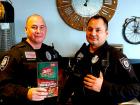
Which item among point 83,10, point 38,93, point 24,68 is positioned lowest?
point 38,93

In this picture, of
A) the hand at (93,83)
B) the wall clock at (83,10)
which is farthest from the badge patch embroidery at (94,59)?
the wall clock at (83,10)

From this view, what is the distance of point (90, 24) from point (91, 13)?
127cm

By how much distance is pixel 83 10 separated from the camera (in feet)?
9.87

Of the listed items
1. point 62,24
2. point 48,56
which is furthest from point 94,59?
point 62,24

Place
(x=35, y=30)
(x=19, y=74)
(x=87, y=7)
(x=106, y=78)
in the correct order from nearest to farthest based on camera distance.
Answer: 1. (x=106, y=78)
2. (x=19, y=74)
3. (x=35, y=30)
4. (x=87, y=7)

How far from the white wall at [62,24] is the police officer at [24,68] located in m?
1.06

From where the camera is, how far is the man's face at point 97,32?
1747 mm

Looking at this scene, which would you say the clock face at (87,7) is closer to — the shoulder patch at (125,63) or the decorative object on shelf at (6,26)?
the decorative object on shelf at (6,26)

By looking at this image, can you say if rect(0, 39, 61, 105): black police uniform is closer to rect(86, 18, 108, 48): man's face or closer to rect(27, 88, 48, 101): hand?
rect(27, 88, 48, 101): hand

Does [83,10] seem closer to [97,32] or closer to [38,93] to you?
[97,32]

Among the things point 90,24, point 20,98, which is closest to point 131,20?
point 90,24

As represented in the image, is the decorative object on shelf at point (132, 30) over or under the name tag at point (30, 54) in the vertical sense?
over

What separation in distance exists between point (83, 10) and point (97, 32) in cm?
131

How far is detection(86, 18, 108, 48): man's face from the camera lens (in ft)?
5.73
